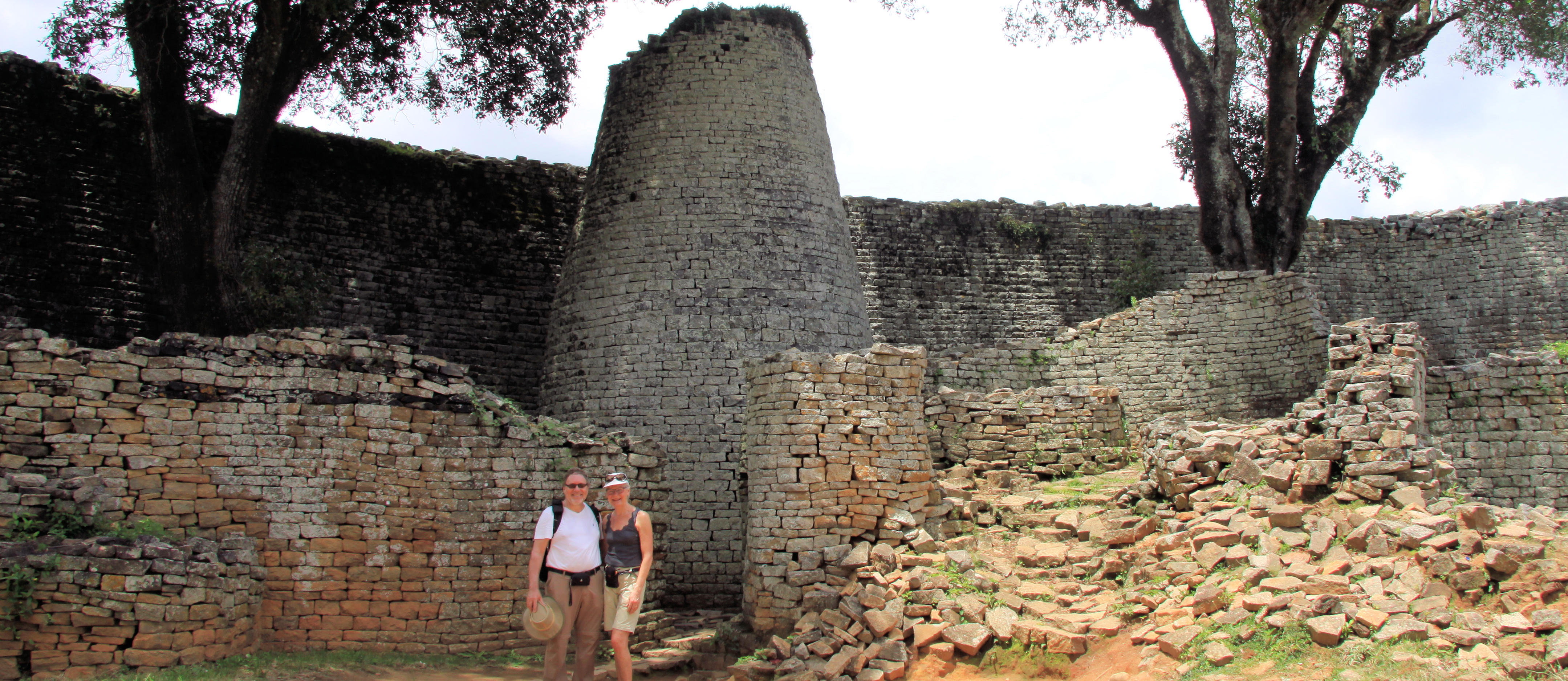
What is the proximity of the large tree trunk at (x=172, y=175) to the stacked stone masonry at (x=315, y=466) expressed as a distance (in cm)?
238

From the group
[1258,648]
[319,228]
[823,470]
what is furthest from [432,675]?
[319,228]

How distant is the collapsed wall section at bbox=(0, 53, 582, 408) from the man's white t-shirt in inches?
254

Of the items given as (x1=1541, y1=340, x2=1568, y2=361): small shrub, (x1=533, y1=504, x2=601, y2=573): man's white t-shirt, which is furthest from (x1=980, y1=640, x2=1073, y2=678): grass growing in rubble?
(x1=1541, y1=340, x2=1568, y2=361): small shrub

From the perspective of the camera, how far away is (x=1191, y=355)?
12250 mm

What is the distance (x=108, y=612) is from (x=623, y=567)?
3.20 meters

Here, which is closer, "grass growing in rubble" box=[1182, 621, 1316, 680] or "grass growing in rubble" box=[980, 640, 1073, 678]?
"grass growing in rubble" box=[1182, 621, 1316, 680]

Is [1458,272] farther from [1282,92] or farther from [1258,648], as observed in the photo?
[1258,648]

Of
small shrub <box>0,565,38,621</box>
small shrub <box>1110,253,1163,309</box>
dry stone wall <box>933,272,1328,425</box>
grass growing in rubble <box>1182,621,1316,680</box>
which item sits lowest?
grass growing in rubble <box>1182,621,1316,680</box>

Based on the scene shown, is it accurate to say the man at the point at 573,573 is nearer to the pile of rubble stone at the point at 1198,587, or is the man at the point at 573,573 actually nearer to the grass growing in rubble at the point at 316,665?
the pile of rubble stone at the point at 1198,587

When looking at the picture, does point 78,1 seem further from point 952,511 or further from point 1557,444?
point 1557,444

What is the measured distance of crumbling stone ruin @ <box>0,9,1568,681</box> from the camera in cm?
638

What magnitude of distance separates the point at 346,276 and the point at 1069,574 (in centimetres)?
1001

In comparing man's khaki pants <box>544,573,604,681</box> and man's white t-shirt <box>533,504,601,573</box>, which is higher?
man's white t-shirt <box>533,504,601,573</box>

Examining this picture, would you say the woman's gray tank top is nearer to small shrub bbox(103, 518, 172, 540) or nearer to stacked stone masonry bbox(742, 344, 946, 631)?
stacked stone masonry bbox(742, 344, 946, 631)
